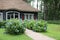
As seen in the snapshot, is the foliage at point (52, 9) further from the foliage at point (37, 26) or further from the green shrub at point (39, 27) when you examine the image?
the green shrub at point (39, 27)

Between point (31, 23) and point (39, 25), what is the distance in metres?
1.22

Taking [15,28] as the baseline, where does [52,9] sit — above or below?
above

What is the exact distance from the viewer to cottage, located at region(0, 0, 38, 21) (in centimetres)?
3631

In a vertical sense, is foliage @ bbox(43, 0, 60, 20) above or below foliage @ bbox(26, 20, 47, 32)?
above

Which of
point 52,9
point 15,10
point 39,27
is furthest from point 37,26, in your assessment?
point 52,9

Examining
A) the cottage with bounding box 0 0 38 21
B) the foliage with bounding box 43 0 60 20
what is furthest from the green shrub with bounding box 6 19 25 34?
the foliage with bounding box 43 0 60 20

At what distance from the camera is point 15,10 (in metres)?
36.7

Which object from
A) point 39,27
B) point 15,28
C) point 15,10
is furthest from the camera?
point 15,10

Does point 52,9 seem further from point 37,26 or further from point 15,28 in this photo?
point 15,28

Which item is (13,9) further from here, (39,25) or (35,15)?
(39,25)

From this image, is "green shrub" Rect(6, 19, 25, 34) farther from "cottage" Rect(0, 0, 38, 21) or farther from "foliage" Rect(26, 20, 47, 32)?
"cottage" Rect(0, 0, 38, 21)

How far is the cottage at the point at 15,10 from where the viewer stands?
36.3m

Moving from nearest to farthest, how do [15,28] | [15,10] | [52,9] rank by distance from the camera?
[15,28] → [15,10] → [52,9]

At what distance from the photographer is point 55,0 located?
46.8 meters
